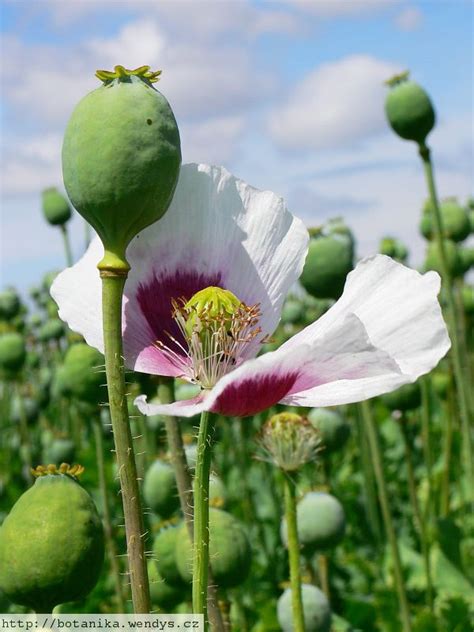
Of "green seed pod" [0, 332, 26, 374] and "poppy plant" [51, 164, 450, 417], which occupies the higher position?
"green seed pod" [0, 332, 26, 374]

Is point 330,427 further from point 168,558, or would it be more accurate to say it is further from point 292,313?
point 292,313

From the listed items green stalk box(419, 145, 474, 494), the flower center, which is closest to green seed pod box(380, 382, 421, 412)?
green stalk box(419, 145, 474, 494)

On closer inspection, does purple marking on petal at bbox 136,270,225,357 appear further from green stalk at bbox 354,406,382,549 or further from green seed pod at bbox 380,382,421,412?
green stalk at bbox 354,406,382,549

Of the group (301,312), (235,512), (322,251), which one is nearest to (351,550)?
(235,512)

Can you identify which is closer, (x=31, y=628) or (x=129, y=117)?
(x=129, y=117)

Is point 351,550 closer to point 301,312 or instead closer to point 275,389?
point 301,312

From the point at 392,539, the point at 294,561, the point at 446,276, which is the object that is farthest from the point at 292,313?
the point at 294,561
